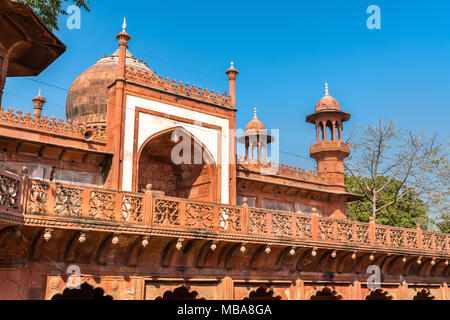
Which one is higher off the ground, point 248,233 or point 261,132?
point 261,132

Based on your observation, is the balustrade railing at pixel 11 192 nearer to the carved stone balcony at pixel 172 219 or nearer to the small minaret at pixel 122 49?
the carved stone balcony at pixel 172 219

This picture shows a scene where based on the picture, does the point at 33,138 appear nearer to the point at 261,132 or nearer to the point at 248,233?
the point at 248,233

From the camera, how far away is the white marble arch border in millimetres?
16969

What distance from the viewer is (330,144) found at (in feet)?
81.7

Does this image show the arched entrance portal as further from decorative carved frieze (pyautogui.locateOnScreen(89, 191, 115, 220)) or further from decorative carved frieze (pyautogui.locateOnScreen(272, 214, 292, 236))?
decorative carved frieze (pyautogui.locateOnScreen(89, 191, 115, 220))

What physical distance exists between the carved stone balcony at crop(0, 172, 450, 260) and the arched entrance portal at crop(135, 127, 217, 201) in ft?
17.6

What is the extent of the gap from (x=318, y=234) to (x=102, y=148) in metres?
8.17

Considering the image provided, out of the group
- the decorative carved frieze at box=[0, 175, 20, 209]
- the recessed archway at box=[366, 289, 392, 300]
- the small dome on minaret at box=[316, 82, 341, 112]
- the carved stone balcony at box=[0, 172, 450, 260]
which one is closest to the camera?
the decorative carved frieze at box=[0, 175, 20, 209]

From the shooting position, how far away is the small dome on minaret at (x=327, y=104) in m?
25.1

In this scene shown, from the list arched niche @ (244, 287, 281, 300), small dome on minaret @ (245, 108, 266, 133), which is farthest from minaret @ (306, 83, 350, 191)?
arched niche @ (244, 287, 281, 300)

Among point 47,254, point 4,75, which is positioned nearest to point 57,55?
point 4,75

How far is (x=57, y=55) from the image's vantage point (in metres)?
10.2

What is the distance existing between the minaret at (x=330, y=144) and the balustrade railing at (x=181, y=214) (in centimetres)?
765

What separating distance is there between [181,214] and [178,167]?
335 inches
